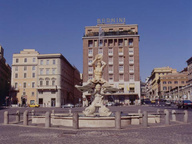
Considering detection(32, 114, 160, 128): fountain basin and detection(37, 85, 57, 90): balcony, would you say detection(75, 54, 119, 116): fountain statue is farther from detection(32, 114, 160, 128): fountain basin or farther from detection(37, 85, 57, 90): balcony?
detection(37, 85, 57, 90): balcony

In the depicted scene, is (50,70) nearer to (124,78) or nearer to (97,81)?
(124,78)

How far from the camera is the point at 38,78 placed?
241 ft

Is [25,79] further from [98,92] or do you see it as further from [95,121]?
[95,121]

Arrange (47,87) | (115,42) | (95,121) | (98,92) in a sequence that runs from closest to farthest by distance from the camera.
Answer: (95,121), (98,92), (47,87), (115,42)

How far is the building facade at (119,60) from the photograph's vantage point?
72062 millimetres

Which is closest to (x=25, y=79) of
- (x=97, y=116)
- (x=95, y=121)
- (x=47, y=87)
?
(x=47, y=87)

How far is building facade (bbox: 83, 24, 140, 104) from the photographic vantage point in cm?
7206

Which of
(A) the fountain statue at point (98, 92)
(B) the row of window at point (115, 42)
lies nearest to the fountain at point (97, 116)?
(A) the fountain statue at point (98, 92)

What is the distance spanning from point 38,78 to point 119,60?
85.1 feet

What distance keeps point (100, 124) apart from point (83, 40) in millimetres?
63441

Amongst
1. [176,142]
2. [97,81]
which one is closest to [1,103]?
[97,81]

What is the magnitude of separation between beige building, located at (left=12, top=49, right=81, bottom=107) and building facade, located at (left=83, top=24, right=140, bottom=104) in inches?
330

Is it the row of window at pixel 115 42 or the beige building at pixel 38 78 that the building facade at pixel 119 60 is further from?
the beige building at pixel 38 78

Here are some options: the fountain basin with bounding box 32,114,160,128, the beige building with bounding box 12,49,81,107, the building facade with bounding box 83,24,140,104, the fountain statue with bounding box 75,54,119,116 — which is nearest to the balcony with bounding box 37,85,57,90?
the beige building with bounding box 12,49,81,107
